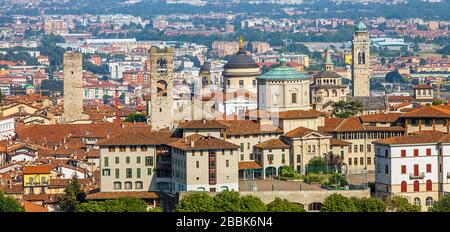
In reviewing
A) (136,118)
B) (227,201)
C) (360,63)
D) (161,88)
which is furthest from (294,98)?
(360,63)

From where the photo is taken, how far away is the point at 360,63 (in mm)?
43781

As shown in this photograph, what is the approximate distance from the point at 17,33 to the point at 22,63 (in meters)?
36.4

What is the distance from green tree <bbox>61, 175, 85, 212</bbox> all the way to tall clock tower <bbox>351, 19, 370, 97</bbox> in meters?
22.3

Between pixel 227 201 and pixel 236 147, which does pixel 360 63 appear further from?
pixel 227 201

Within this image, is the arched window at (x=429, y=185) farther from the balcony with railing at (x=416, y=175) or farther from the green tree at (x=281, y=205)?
the green tree at (x=281, y=205)

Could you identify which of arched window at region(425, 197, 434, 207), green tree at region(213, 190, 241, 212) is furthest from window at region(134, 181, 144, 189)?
arched window at region(425, 197, 434, 207)

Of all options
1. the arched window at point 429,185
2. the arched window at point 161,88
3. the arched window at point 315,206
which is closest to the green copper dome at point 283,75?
the arched window at point 161,88

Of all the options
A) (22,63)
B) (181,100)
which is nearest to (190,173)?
(181,100)

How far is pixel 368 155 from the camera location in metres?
24.5

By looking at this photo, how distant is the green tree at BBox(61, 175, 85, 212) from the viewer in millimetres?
20250

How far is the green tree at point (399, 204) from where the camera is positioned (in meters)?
17.8

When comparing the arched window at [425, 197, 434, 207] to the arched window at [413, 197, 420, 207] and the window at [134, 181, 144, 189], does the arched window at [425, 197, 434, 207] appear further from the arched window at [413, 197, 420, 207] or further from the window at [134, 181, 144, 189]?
the window at [134, 181, 144, 189]

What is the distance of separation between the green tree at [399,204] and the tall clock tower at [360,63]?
79.4 ft
